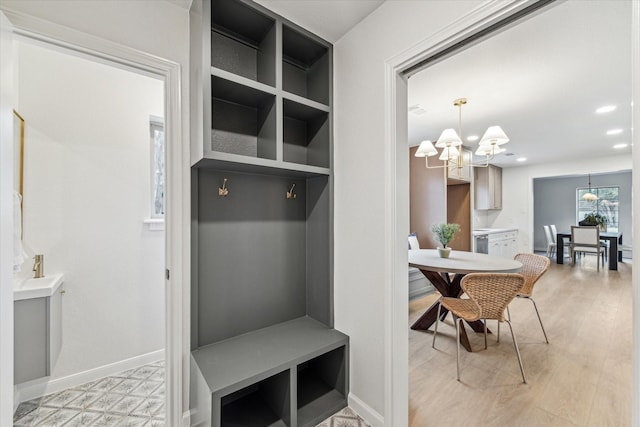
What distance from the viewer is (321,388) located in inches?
72.6

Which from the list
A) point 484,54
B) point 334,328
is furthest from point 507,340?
point 484,54

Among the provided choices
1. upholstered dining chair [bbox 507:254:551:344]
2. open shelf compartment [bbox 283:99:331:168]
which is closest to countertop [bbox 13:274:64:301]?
open shelf compartment [bbox 283:99:331:168]

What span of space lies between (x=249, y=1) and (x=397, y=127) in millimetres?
1060

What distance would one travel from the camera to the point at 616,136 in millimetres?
4262

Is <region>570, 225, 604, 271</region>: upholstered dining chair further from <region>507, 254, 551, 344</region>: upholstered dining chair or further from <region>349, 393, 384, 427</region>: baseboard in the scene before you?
<region>349, 393, 384, 427</region>: baseboard

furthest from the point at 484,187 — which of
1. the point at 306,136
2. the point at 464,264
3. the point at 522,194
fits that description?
the point at 306,136

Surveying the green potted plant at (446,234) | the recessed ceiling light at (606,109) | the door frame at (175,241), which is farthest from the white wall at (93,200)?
the recessed ceiling light at (606,109)

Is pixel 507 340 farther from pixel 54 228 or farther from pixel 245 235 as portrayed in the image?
pixel 54 228

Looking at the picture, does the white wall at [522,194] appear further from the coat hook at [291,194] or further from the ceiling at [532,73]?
the coat hook at [291,194]

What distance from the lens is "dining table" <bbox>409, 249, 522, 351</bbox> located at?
2.38 meters

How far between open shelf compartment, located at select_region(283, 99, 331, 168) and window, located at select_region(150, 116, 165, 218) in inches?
47.2

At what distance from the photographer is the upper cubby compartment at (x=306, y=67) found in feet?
5.94

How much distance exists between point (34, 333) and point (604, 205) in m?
11.6

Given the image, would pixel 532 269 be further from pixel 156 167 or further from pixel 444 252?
pixel 156 167
